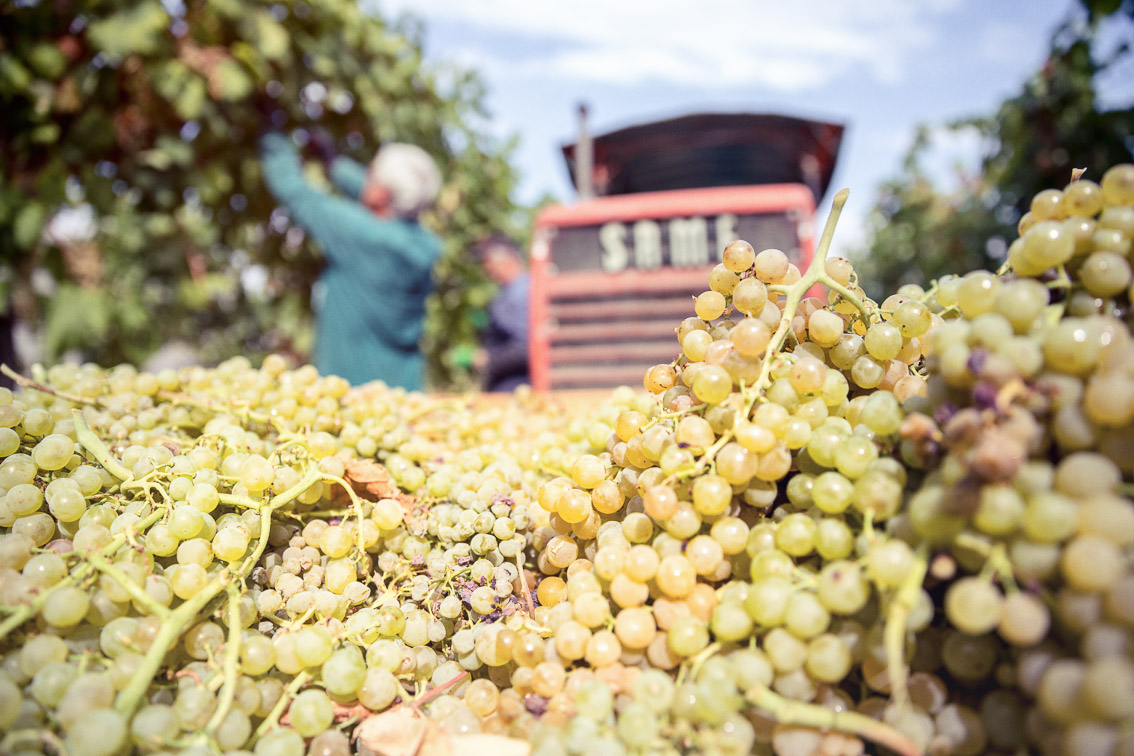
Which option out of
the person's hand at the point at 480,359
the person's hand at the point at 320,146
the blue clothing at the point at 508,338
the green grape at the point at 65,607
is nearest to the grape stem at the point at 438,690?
the green grape at the point at 65,607

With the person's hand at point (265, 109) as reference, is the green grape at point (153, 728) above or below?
below

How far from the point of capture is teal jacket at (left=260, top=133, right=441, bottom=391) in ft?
10.7

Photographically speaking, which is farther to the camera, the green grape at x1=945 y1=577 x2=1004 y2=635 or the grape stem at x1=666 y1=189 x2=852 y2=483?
the grape stem at x1=666 y1=189 x2=852 y2=483

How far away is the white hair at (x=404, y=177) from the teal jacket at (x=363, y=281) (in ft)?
0.38

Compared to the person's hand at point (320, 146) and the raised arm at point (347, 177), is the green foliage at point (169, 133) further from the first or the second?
the raised arm at point (347, 177)

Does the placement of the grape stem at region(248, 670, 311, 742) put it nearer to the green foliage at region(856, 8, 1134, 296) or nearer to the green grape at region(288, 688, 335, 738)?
the green grape at region(288, 688, 335, 738)

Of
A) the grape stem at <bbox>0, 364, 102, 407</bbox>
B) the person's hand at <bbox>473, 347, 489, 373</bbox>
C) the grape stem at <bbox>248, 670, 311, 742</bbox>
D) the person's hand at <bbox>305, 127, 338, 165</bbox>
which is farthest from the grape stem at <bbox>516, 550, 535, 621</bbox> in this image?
the person's hand at <bbox>473, 347, 489, 373</bbox>

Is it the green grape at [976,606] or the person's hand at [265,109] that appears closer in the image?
the green grape at [976,606]

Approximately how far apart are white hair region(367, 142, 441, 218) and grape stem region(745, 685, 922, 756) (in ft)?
11.0

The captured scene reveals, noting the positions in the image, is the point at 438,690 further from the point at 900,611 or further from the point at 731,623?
the point at 900,611

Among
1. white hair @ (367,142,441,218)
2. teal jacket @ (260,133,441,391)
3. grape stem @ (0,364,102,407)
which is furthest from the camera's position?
white hair @ (367,142,441,218)

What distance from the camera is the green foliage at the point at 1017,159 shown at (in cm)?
349

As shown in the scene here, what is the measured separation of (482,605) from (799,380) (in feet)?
1.36

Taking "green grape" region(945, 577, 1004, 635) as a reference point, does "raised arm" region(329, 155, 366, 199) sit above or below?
above
